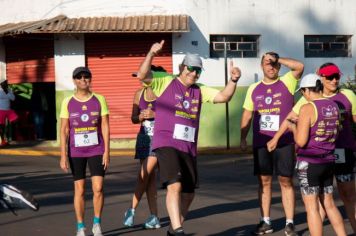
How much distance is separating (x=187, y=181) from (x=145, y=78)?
1.23 metres

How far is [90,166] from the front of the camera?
913 cm

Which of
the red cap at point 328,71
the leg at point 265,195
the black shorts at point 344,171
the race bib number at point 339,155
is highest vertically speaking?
the red cap at point 328,71

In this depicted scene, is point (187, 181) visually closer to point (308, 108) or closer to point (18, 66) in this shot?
point (308, 108)

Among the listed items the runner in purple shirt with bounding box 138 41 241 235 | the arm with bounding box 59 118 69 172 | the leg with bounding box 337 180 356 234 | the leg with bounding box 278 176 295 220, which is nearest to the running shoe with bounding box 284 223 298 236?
the leg with bounding box 278 176 295 220

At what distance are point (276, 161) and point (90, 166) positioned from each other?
2.15m

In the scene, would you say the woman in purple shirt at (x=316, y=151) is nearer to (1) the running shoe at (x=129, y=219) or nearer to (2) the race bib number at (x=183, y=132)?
(2) the race bib number at (x=183, y=132)

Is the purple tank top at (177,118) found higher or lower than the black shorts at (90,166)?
higher

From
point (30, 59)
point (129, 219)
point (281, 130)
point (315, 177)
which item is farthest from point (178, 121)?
point (30, 59)

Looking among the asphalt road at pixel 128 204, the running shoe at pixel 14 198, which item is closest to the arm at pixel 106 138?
the asphalt road at pixel 128 204

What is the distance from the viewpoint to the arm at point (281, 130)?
8398 millimetres

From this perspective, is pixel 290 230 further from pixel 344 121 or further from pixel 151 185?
pixel 151 185

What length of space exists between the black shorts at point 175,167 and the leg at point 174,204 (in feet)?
0.20

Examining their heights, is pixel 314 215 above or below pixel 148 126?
below

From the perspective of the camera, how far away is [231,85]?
8.69m
